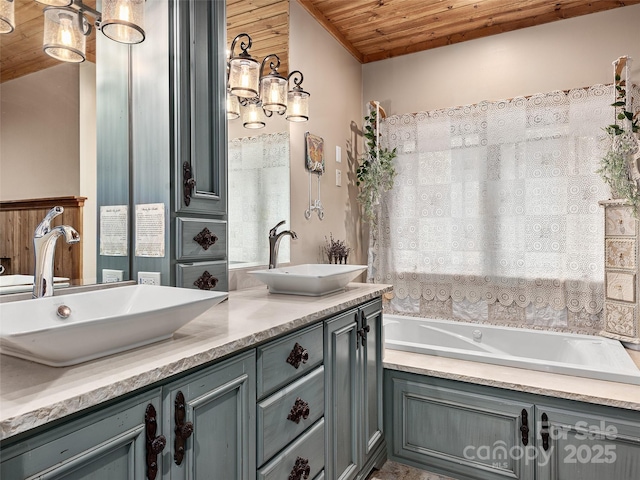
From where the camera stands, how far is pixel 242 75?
6.15 feet

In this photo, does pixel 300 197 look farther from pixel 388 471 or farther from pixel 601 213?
pixel 601 213

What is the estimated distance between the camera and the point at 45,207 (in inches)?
49.1

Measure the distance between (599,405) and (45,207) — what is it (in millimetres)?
2221

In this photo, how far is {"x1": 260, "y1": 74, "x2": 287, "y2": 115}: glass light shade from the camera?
2066 millimetres

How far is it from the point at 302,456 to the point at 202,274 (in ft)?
2.49

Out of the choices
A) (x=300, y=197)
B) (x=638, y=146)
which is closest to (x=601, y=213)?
(x=638, y=146)

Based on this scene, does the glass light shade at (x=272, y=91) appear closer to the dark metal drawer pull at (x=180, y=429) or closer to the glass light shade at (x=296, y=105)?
the glass light shade at (x=296, y=105)

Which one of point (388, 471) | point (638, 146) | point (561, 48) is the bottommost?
point (388, 471)

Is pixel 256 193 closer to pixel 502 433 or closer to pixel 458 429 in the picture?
pixel 458 429

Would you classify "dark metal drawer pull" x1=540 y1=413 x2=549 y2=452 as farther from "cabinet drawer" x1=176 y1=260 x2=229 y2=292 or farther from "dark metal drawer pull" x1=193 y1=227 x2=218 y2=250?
"dark metal drawer pull" x1=193 y1=227 x2=218 y2=250

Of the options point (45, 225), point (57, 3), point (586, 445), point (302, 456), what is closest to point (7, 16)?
point (57, 3)


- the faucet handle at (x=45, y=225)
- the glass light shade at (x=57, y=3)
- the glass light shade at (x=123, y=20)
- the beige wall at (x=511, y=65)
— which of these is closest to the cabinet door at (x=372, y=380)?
the faucet handle at (x=45, y=225)

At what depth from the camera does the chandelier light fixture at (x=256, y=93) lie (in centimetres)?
187

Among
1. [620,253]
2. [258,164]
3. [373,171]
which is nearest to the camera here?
[258,164]
